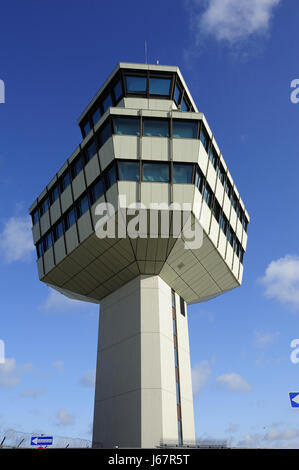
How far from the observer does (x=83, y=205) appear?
101ft

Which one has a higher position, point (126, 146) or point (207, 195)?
point (126, 146)

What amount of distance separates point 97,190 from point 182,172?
6220 millimetres

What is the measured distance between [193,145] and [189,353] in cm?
1651

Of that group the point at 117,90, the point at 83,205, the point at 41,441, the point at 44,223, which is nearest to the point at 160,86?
the point at 117,90

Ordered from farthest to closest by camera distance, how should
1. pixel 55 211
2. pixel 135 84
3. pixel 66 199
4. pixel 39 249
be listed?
pixel 39 249, pixel 55 211, pixel 66 199, pixel 135 84

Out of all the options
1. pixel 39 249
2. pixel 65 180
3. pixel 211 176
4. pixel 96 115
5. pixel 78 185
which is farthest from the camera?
pixel 39 249

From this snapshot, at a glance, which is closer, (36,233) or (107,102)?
(107,102)

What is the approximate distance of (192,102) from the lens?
35.1m

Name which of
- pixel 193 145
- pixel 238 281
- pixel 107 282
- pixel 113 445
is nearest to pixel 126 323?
pixel 107 282

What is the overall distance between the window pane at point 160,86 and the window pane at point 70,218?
11179mm

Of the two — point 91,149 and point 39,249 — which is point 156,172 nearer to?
point 91,149

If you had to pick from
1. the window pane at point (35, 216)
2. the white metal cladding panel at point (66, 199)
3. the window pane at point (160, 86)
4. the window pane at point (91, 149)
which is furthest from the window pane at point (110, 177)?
the window pane at point (35, 216)

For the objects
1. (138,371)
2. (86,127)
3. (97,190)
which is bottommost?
(138,371)
